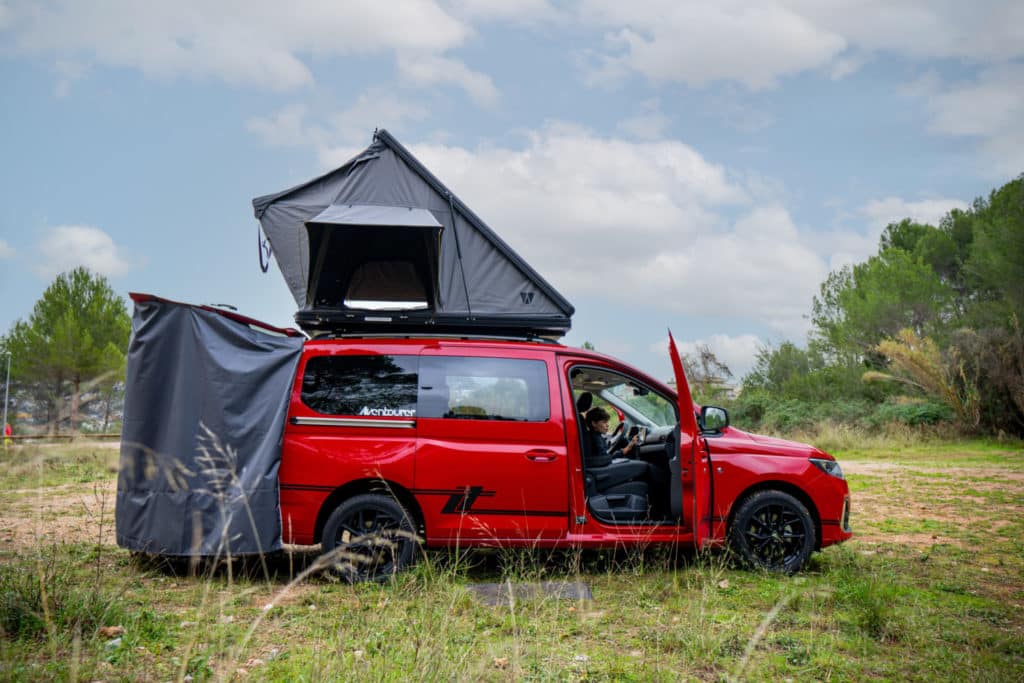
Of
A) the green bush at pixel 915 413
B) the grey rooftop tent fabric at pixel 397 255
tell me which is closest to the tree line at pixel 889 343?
the green bush at pixel 915 413

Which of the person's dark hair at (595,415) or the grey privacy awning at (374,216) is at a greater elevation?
the grey privacy awning at (374,216)

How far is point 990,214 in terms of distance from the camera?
2980 cm

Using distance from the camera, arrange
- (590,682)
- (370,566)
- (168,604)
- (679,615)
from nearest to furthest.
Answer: (590,682)
(679,615)
(168,604)
(370,566)

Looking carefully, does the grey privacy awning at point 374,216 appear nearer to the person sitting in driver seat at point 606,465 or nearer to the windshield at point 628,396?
the windshield at point 628,396

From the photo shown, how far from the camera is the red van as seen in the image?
19.5 feet

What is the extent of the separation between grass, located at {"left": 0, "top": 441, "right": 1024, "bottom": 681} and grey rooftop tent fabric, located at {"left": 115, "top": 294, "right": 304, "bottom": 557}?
45cm

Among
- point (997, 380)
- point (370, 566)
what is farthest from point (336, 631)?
point (997, 380)

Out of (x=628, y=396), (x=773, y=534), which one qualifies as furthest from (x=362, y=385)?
(x=773, y=534)

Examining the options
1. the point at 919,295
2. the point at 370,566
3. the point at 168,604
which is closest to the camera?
the point at 168,604

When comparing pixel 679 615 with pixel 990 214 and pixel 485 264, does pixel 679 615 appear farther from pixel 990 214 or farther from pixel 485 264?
pixel 990 214

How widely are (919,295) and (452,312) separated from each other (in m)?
27.5

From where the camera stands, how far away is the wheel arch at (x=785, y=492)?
20.2 feet

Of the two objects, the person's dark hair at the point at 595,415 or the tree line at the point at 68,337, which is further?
the tree line at the point at 68,337

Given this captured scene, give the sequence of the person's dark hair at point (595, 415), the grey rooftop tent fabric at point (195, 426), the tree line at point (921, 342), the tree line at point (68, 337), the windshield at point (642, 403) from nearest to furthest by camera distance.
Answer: the grey rooftop tent fabric at point (195, 426) < the windshield at point (642, 403) < the person's dark hair at point (595, 415) < the tree line at point (921, 342) < the tree line at point (68, 337)
